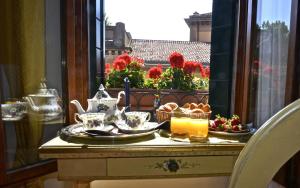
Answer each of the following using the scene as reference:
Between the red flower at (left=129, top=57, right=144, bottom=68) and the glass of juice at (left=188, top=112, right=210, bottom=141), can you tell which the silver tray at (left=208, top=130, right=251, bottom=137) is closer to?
the glass of juice at (left=188, top=112, right=210, bottom=141)

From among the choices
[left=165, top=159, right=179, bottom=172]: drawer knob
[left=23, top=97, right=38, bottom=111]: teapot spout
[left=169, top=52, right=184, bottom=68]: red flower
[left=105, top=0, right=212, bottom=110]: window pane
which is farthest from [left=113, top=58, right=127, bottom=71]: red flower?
[left=165, top=159, right=179, bottom=172]: drawer knob

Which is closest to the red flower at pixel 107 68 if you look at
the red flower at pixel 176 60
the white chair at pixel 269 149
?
the red flower at pixel 176 60

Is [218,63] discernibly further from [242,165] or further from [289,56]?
[242,165]

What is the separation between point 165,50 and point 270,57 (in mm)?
912

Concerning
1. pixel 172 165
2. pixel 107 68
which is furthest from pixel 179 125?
pixel 107 68

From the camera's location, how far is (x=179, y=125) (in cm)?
105

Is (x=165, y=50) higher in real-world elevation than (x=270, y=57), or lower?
higher

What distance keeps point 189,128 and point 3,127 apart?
683 mm

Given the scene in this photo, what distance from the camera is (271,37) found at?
1.16 m

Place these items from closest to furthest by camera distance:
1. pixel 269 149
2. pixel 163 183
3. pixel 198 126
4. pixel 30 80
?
pixel 269 149 < pixel 198 126 < pixel 30 80 < pixel 163 183

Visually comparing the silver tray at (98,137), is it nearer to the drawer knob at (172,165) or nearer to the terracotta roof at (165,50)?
the drawer knob at (172,165)

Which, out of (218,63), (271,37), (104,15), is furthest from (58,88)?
(271,37)

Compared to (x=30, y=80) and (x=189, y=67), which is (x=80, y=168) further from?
(x=189, y=67)

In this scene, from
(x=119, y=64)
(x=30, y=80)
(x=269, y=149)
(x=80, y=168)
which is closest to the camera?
(x=269, y=149)
